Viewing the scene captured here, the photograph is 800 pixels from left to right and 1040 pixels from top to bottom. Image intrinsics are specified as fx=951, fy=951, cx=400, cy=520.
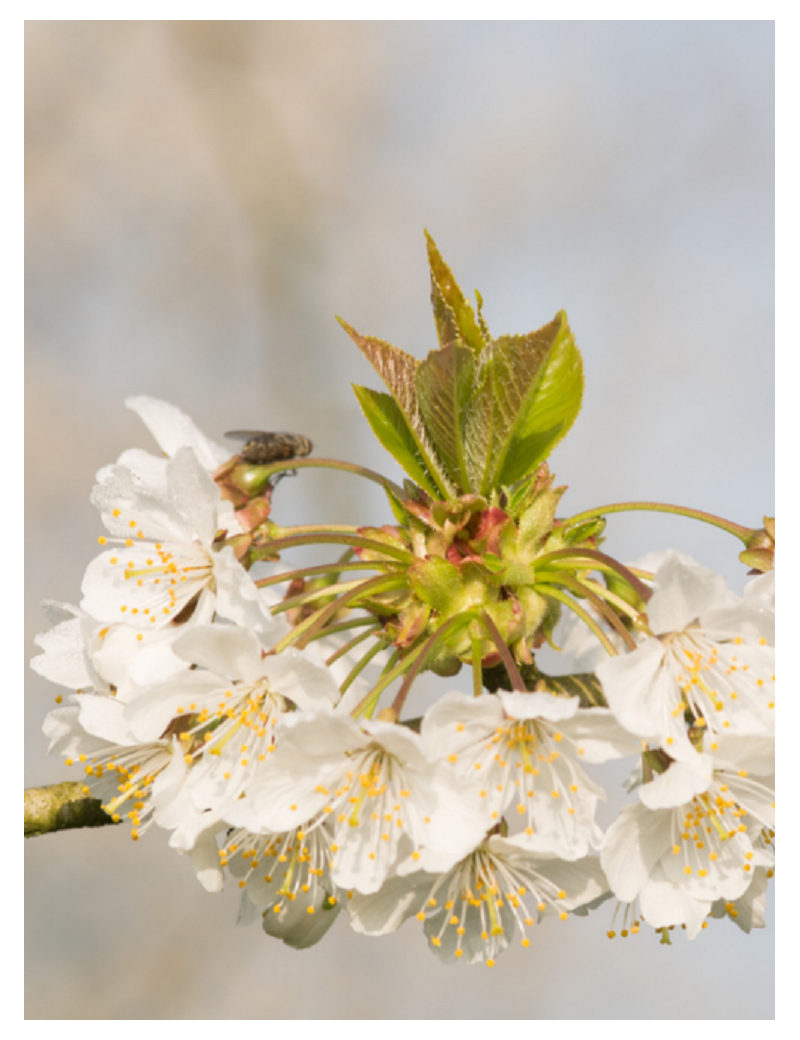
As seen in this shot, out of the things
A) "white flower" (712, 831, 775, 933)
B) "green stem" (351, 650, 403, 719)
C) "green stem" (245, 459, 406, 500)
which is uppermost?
"green stem" (245, 459, 406, 500)

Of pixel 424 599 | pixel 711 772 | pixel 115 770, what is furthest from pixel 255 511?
pixel 711 772

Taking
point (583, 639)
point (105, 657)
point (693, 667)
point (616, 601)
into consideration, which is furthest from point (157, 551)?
point (583, 639)

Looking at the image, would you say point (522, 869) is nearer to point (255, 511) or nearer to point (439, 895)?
point (439, 895)

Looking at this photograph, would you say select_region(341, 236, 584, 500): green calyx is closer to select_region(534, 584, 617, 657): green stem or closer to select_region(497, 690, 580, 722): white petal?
select_region(534, 584, 617, 657): green stem

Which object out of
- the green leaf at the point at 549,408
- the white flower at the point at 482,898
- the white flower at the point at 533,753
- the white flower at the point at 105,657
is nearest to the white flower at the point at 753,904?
the white flower at the point at 482,898

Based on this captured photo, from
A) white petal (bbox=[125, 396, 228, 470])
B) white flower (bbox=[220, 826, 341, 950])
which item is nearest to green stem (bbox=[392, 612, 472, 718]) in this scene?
white flower (bbox=[220, 826, 341, 950])

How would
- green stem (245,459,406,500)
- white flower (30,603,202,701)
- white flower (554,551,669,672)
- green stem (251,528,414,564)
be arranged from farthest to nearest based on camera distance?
white flower (554,551,669,672), green stem (245,459,406,500), green stem (251,528,414,564), white flower (30,603,202,701)
